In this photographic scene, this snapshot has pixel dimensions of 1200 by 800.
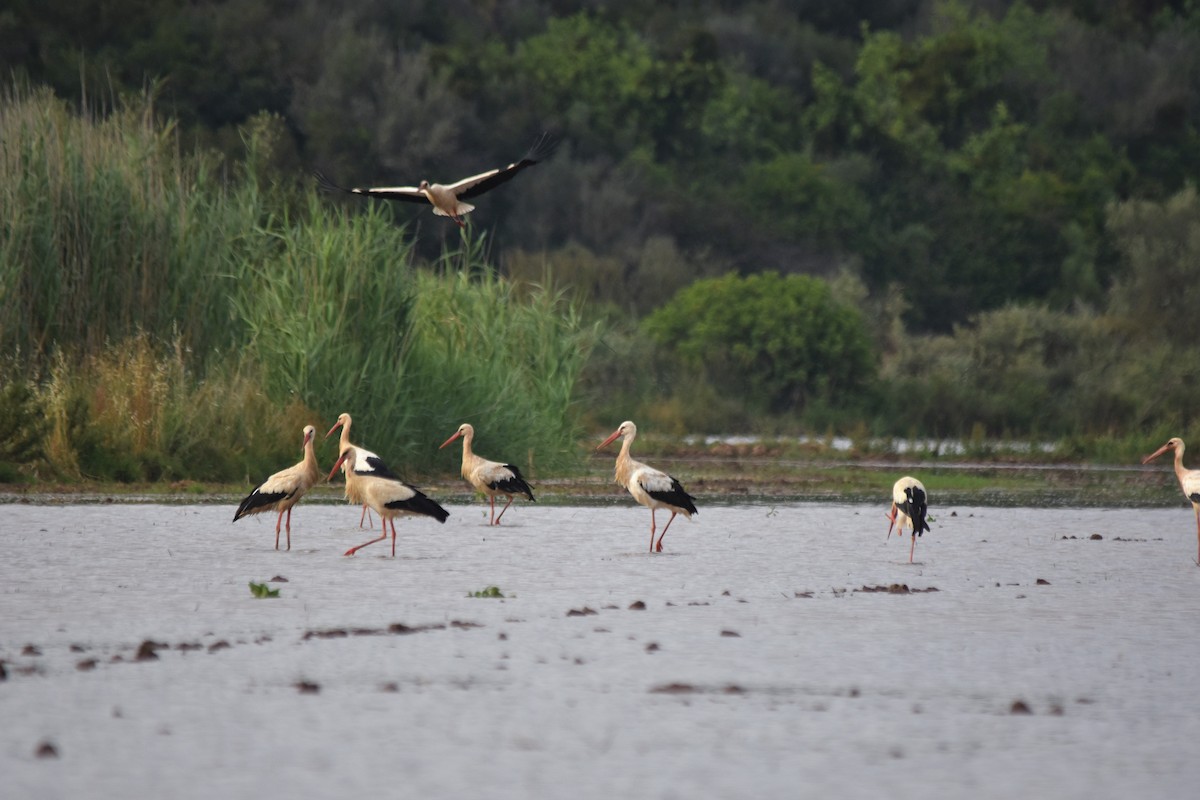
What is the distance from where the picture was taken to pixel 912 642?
832cm

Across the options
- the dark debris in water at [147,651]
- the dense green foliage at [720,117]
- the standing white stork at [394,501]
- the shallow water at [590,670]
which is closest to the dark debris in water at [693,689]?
the shallow water at [590,670]

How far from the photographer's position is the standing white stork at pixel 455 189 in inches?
544

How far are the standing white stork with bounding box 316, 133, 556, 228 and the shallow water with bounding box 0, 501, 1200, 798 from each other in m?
2.71

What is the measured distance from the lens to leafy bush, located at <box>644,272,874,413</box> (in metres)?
35.1

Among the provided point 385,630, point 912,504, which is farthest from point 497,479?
point 385,630

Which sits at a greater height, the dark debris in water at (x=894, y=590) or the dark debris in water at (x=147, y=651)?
the dark debris in water at (x=894, y=590)

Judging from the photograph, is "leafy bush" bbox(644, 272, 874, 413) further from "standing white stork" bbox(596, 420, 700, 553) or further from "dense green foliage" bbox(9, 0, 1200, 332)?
"standing white stork" bbox(596, 420, 700, 553)

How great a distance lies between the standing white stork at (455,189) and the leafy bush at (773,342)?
1951cm

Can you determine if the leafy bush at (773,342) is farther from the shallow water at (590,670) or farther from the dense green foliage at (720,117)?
the shallow water at (590,670)

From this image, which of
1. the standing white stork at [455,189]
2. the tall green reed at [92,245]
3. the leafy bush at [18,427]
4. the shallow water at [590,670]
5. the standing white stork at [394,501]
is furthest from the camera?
the tall green reed at [92,245]

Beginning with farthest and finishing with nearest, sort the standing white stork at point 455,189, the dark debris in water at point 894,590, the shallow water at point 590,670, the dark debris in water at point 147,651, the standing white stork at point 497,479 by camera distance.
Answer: the standing white stork at point 497,479, the standing white stork at point 455,189, the dark debris in water at point 894,590, the dark debris in water at point 147,651, the shallow water at point 590,670

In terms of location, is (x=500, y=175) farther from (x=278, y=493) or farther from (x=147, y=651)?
(x=147, y=651)

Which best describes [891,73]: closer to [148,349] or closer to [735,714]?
[148,349]

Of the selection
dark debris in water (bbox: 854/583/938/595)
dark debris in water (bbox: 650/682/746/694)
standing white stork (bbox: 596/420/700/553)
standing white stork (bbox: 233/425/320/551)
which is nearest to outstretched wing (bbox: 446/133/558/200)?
standing white stork (bbox: 596/420/700/553)
